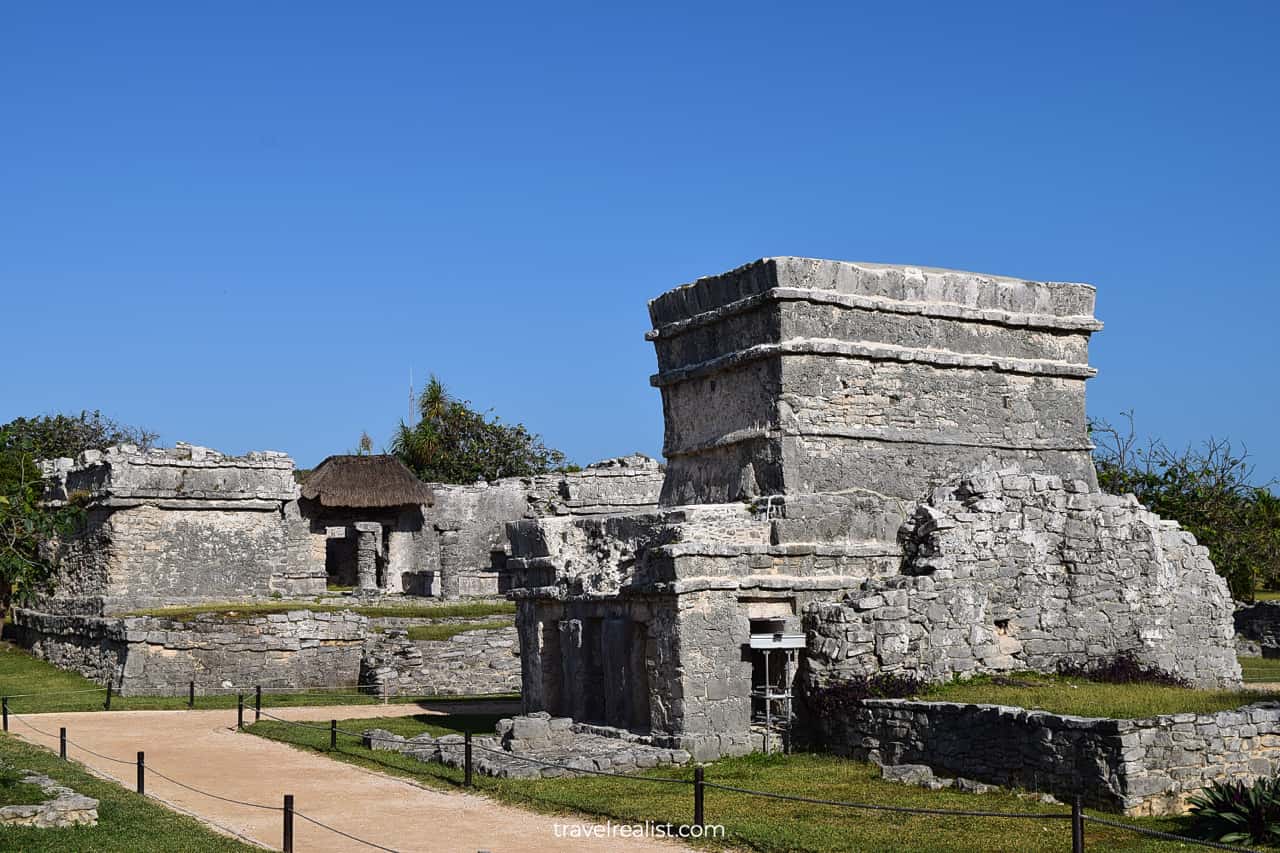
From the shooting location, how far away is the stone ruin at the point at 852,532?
15141 mm

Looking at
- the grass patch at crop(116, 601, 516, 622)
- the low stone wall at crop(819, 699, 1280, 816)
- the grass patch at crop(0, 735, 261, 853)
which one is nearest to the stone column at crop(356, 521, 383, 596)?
the grass patch at crop(116, 601, 516, 622)

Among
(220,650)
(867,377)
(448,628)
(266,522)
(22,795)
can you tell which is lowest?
(22,795)

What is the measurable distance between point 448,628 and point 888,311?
1205 cm

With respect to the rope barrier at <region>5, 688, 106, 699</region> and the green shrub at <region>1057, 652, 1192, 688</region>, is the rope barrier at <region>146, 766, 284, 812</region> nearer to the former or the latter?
the green shrub at <region>1057, 652, 1192, 688</region>

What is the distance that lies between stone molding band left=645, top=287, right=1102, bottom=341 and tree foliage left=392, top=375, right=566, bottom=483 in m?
31.5

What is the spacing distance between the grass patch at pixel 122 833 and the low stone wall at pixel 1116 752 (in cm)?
613

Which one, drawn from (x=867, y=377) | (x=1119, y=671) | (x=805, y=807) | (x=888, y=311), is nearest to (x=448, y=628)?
(x=867, y=377)

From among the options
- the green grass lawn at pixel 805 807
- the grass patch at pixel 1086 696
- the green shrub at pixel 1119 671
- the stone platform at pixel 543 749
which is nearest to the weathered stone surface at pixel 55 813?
the green grass lawn at pixel 805 807

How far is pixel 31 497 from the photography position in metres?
12.1

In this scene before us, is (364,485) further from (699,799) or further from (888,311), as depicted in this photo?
(699,799)

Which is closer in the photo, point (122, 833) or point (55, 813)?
point (122, 833)

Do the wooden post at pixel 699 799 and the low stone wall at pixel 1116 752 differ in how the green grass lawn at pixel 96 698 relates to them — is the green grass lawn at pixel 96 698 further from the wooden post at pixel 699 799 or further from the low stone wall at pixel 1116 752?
the low stone wall at pixel 1116 752

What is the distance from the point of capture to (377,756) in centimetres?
1573

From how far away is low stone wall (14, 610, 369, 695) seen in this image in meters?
23.6
